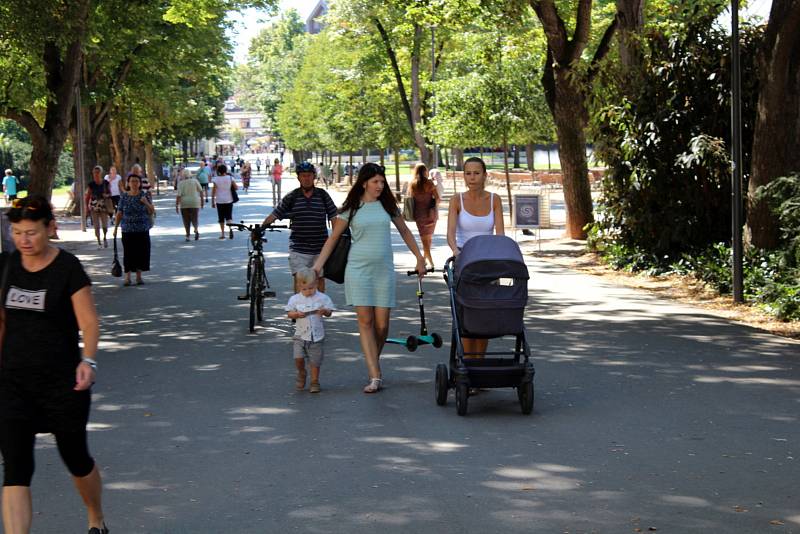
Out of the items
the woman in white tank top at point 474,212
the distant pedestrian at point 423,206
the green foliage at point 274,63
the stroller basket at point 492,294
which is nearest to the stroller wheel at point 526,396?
the stroller basket at point 492,294

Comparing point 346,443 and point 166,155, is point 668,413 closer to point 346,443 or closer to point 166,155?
point 346,443

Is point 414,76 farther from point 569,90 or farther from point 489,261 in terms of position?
point 489,261

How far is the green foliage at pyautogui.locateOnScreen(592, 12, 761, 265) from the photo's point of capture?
19.4 metres

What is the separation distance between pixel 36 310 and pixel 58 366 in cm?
26

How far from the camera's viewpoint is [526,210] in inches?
998

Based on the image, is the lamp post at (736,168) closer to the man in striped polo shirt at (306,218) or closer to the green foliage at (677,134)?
the green foliage at (677,134)

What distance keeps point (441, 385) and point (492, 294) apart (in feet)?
2.72

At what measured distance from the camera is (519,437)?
8430mm

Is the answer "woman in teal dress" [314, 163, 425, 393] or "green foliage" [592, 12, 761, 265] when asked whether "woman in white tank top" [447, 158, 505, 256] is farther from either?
"green foliage" [592, 12, 761, 265]

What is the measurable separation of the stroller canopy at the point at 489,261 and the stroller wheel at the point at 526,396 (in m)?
0.76

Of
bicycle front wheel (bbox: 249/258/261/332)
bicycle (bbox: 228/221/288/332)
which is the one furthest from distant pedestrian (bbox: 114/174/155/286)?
bicycle front wheel (bbox: 249/258/261/332)

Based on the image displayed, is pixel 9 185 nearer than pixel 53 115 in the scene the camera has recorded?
No

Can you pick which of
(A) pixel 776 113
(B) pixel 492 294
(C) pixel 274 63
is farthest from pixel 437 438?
(C) pixel 274 63

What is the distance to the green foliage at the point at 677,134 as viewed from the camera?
19.4 meters
